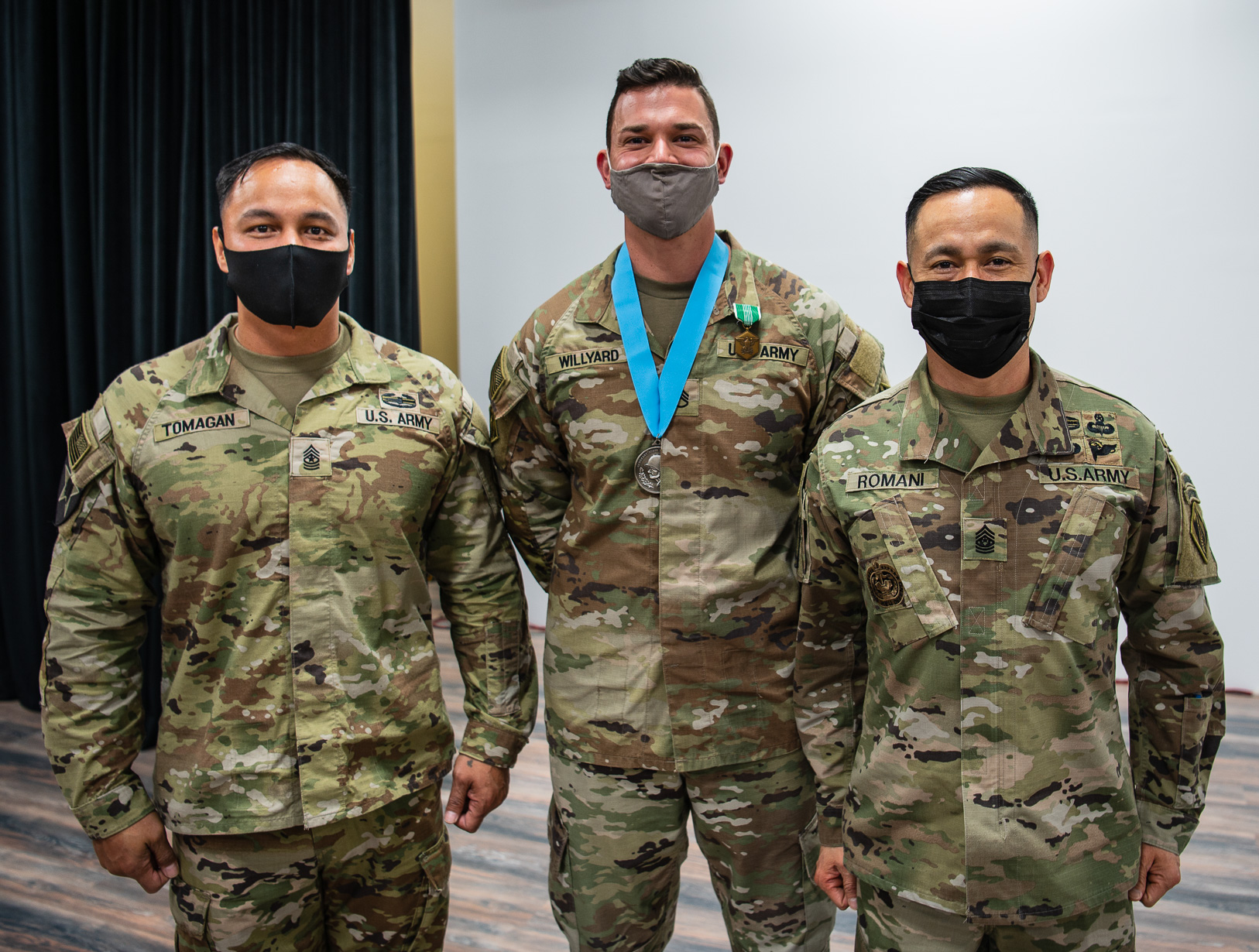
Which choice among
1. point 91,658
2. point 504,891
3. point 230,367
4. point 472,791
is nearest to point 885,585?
point 472,791

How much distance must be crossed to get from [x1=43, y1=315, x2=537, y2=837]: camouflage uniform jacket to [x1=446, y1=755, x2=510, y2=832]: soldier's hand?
114 millimetres

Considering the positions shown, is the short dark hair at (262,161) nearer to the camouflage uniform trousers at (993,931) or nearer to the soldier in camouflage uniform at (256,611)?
the soldier in camouflage uniform at (256,611)

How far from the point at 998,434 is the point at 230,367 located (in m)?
1.21

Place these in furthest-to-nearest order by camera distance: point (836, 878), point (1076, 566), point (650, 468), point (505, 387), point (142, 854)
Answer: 1. point (505, 387)
2. point (650, 468)
3. point (142, 854)
4. point (836, 878)
5. point (1076, 566)

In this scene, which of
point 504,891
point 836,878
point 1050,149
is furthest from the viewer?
point 1050,149

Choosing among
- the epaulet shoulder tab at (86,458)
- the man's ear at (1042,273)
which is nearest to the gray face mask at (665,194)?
the man's ear at (1042,273)

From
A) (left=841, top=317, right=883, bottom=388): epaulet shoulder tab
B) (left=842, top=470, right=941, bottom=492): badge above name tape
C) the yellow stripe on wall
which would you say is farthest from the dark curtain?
(left=842, top=470, right=941, bottom=492): badge above name tape

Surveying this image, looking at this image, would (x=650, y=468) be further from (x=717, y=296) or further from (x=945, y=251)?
(x=945, y=251)

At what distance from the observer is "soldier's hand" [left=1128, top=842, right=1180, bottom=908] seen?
1.34 metres

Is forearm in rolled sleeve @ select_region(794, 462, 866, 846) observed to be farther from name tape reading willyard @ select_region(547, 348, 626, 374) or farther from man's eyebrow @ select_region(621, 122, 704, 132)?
man's eyebrow @ select_region(621, 122, 704, 132)

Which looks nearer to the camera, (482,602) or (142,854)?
(142,854)

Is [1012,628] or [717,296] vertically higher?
[717,296]

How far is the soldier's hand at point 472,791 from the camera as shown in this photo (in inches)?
66.4

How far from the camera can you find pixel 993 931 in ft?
4.38
